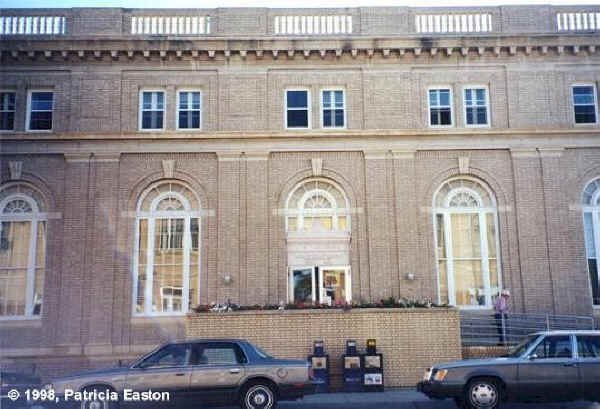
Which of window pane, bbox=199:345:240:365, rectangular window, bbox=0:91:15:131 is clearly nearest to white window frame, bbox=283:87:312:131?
rectangular window, bbox=0:91:15:131

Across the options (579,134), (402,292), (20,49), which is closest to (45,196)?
(20,49)

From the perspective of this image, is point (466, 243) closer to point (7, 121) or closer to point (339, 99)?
point (339, 99)

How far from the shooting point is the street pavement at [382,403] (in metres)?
14.6

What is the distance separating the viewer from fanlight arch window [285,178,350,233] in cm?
2269

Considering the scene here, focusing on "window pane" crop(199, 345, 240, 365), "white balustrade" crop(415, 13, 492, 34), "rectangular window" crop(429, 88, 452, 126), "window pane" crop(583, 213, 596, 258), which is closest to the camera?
"window pane" crop(199, 345, 240, 365)

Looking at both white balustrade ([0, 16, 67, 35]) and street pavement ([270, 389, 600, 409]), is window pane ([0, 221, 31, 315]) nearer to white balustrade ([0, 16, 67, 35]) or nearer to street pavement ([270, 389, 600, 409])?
white balustrade ([0, 16, 67, 35])

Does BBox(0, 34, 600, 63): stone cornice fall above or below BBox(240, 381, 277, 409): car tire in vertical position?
above

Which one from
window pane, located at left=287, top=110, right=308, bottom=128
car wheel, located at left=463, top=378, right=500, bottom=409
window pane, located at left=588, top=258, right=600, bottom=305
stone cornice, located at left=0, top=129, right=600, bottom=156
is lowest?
car wheel, located at left=463, top=378, right=500, bottom=409

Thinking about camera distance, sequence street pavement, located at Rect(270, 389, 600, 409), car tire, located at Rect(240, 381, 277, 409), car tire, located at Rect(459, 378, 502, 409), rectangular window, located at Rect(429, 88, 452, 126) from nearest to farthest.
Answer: car tire, located at Rect(240, 381, 277, 409) < car tire, located at Rect(459, 378, 502, 409) < street pavement, located at Rect(270, 389, 600, 409) < rectangular window, located at Rect(429, 88, 452, 126)

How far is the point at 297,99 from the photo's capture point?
23516 mm

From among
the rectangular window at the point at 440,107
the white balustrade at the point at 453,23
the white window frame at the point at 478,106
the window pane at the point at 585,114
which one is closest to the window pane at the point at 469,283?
the white window frame at the point at 478,106

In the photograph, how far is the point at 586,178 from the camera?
22875mm

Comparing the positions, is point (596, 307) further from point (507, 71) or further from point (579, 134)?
point (507, 71)

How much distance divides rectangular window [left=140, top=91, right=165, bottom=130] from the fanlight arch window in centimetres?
571
